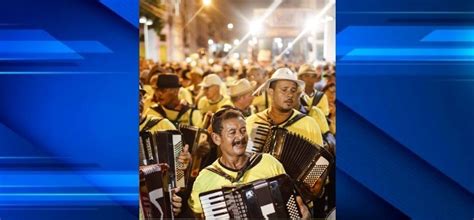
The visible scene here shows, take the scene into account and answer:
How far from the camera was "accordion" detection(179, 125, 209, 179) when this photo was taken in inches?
153

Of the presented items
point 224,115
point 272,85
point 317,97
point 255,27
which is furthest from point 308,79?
point 224,115

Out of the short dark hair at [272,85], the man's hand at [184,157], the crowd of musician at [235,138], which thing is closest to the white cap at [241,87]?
the crowd of musician at [235,138]

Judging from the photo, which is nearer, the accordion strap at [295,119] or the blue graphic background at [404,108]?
the blue graphic background at [404,108]

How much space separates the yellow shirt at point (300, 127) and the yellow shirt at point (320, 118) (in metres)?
0.02

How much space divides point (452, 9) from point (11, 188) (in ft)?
9.80

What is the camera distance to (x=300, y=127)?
12.7 feet

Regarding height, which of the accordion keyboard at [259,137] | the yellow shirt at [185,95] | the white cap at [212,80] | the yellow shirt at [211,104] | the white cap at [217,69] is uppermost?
the white cap at [217,69]

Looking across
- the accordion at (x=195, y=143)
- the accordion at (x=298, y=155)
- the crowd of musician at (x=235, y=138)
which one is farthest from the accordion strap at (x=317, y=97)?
the accordion at (x=195, y=143)

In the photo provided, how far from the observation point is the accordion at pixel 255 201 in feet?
12.6

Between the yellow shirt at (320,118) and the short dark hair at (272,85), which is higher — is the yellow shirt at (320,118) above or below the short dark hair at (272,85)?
below

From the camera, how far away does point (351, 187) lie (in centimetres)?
385

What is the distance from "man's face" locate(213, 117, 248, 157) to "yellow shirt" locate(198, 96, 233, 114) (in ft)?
0.34

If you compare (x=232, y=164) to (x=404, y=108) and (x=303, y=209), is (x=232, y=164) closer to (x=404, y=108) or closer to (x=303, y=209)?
(x=303, y=209)

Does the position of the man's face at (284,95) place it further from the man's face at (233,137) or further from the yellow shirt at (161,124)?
the yellow shirt at (161,124)
